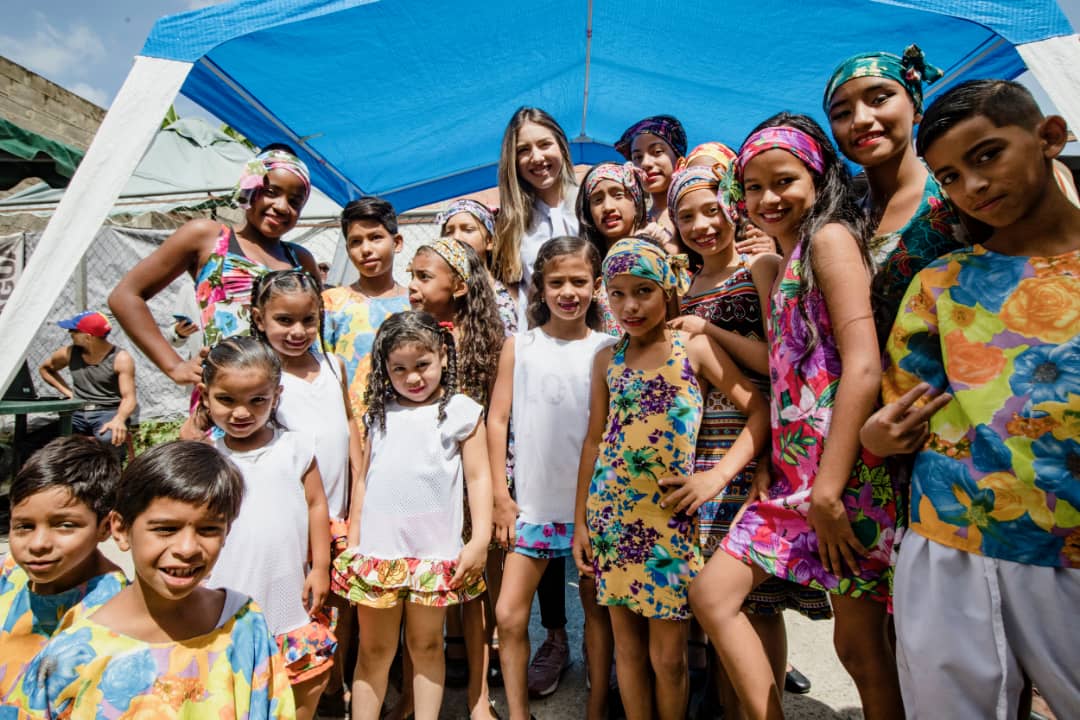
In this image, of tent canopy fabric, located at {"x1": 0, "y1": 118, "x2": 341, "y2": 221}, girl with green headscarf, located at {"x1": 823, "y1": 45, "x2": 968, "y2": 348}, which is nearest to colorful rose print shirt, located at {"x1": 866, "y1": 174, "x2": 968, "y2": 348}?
girl with green headscarf, located at {"x1": 823, "y1": 45, "x2": 968, "y2": 348}

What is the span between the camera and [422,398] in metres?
2.14

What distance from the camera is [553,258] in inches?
88.8

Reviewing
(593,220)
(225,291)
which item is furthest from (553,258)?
(225,291)

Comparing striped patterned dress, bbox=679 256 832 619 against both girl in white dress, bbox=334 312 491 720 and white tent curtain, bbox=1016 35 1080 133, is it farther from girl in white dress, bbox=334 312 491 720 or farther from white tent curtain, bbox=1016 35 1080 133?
white tent curtain, bbox=1016 35 1080 133

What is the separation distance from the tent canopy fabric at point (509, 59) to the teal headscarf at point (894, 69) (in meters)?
0.76

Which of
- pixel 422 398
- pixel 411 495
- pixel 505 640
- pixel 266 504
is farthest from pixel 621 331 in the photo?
pixel 266 504

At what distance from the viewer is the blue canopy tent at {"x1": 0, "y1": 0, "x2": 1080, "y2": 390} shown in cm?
217

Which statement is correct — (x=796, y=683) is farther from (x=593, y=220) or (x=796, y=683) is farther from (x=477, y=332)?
(x=593, y=220)

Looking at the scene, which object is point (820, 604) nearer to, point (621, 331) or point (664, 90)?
point (621, 331)

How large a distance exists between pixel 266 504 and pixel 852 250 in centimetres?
180

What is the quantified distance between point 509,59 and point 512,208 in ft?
5.54

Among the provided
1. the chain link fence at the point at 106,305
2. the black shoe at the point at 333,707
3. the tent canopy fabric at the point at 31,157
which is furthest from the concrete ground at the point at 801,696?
the tent canopy fabric at the point at 31,157

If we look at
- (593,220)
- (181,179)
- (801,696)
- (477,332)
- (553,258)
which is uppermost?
(181,179)

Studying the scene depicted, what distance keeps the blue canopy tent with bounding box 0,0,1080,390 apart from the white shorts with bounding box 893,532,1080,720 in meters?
1.59
